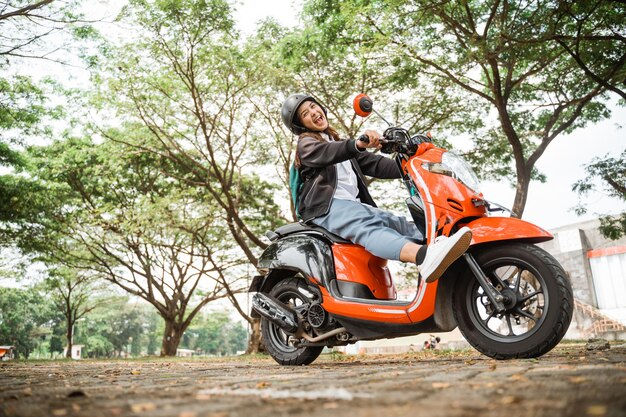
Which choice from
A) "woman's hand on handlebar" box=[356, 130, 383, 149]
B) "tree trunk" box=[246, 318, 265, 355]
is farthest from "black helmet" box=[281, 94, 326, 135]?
"tree trunk" box=[246, 318, 265, 355]

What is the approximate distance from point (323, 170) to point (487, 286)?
56.5 inches

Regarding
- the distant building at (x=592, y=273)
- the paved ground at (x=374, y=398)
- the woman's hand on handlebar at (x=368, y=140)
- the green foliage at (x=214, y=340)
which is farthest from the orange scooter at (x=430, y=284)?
the green foliage at (x=214, y=340)

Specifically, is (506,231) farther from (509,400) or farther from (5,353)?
(5,353)

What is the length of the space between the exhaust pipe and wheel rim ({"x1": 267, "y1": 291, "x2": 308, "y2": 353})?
0.08 m

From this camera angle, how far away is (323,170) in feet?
12.5

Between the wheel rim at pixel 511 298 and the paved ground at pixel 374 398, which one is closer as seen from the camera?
the paved ground at pixel 374 398

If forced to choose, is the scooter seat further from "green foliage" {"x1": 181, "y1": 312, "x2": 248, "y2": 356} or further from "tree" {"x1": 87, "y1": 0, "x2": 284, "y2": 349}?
"green foliage" {"x1": 181, "y1": 312, "x2": 248, "y2": 356}

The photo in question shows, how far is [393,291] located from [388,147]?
102 cm

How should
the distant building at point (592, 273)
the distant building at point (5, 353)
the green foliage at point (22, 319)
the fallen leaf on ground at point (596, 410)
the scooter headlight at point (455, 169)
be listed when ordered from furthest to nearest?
the green foliage at point (22, 319)
the distant building at point (592, 273)
the distant building at point (5, 353)
the scooter headlight at point (455, 169)
the fallen leaf on ground at point (596, 410)

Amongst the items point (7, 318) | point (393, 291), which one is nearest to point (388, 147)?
Answer: point (393, 291)

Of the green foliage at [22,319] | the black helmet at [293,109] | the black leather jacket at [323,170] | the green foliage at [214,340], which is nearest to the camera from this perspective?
the black leather jacket at [323,170]

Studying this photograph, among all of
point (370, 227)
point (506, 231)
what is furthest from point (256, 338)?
point (506, 231)

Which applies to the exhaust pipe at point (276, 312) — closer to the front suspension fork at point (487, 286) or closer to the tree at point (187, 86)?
the front suspension fork at point (487, 286)

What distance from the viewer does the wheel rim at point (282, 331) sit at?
396cm
